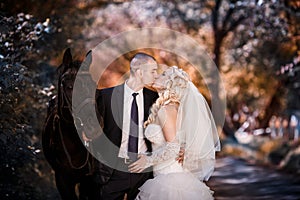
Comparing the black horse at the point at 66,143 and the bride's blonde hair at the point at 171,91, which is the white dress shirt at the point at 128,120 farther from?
the black horse at the point at 66,143

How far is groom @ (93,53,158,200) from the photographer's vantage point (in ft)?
17.1

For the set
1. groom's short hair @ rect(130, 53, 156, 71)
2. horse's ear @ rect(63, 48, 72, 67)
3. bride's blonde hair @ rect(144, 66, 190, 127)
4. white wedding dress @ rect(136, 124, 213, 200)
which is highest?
horse's ear @ rect(63, 48, 72, 67)

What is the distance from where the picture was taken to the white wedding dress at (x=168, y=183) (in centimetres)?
510

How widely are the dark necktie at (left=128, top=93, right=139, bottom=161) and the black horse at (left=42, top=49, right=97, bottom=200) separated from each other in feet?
1.45

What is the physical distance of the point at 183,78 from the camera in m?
5.24

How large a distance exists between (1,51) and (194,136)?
3.47 meters

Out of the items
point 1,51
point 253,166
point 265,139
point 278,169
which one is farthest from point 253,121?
point 1,51

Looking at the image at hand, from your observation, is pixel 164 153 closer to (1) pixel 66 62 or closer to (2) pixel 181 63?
(1) pixel 66 62

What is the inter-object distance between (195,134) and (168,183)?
21.7 inches

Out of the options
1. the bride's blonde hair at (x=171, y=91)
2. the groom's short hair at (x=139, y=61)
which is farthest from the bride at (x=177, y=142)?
the groom's short hair at (x=139, y=61)

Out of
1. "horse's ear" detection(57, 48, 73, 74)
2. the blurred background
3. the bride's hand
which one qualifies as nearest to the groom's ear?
"horse's ear" detection(57, 48, 73, 74)

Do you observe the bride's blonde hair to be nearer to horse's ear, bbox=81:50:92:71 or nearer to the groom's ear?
the groom's ear

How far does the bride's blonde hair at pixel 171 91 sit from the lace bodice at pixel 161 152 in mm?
142

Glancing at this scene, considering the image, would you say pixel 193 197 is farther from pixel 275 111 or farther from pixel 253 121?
pixel 253 121
